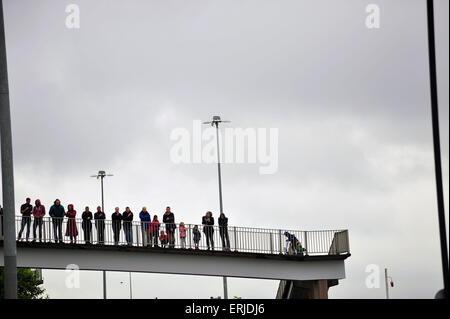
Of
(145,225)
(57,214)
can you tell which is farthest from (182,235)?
(57,214)

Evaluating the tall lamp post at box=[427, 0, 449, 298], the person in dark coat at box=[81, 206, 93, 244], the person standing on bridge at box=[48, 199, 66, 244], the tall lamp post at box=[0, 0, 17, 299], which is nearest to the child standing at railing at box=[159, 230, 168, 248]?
the person in dark coat at box=[81, 206, 93, 244]

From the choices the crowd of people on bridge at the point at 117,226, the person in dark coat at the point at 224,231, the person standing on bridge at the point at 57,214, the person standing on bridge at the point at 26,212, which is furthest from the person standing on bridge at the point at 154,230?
the person standing on bridge at the point at 26,212

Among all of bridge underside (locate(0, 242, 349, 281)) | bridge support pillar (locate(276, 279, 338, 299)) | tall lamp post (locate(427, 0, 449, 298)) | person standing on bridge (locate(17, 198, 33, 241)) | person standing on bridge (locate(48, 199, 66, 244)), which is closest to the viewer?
tall lamp post (locate(427, 0, 449, 298))

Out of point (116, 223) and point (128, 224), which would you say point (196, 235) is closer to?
point (128, 224)

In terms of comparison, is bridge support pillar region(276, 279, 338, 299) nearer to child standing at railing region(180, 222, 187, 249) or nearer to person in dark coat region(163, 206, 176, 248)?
child standing at railing region(180, 222, 187, 249)

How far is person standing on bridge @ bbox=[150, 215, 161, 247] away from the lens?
132 ft

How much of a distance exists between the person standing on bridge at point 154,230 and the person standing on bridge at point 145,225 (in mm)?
134

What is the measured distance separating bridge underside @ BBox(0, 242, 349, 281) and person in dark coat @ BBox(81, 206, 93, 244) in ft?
1.22

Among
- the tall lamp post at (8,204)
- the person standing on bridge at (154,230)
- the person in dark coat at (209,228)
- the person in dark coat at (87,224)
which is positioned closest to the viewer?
the tall lamp post at (8,204)

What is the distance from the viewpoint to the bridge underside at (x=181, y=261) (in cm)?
3994

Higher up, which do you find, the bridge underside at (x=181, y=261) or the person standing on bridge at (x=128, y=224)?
the person standing on bridge at (x=128, y=224)

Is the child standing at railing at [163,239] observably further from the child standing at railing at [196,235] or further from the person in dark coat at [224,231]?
the person in dark coat at [224,231]
